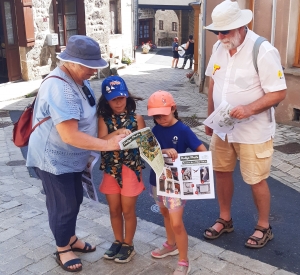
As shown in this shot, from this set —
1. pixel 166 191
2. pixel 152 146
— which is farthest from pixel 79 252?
pixel 152 146

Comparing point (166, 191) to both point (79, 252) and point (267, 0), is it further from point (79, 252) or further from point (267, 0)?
point (267, 0)

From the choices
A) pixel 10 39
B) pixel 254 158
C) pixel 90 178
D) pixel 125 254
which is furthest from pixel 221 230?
pixel 10 39

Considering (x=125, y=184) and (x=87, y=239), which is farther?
(x=87, y=239)

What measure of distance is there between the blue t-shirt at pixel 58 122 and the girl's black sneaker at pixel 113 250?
2.33 ft

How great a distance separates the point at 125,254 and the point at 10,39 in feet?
34.0

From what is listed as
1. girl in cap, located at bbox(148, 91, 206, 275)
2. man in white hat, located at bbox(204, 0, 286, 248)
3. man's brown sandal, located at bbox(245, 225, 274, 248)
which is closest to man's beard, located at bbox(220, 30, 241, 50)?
man in white hat, located at bbox(204, 0, 286, 248)

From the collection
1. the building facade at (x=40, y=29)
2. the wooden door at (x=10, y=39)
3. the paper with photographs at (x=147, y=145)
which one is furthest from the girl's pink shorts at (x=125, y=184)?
the wooden door at (x=10, y=39)

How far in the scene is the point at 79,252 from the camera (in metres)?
3.54

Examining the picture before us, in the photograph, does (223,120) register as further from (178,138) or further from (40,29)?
(40,29)

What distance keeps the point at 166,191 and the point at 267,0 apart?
5865 millimetres

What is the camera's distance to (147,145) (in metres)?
2.90

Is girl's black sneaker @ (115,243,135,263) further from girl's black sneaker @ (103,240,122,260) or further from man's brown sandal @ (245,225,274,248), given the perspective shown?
man's brown sandal @ (245,225,274,248)

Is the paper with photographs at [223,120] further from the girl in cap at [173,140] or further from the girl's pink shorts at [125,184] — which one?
the girl's pink shorts at [125,184]

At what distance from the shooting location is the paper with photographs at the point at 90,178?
3232mm
